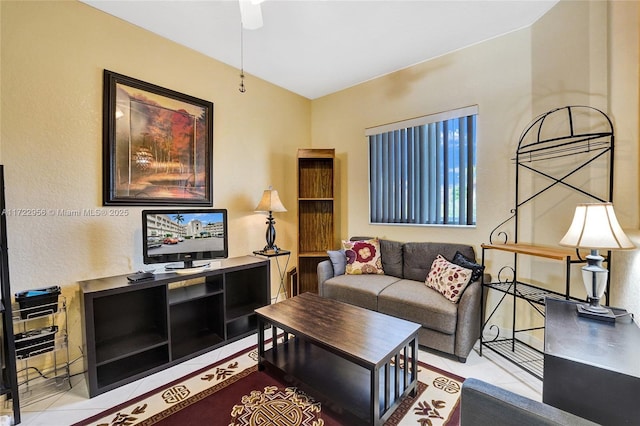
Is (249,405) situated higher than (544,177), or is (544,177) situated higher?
(544,177)

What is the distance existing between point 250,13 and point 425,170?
7.58ft

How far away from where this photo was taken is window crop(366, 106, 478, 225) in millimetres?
2783

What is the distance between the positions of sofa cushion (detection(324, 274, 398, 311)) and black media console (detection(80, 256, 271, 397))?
0.70m

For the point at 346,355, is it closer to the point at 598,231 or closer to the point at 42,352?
the point at 598,231

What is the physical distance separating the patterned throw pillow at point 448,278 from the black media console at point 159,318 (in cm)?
166

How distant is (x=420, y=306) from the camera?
2.28 meters

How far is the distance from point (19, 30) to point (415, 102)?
135 inches

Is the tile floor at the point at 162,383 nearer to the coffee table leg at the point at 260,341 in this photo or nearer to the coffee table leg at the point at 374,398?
the coffee table leg at the point at 260,341

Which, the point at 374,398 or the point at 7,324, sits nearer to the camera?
the point at 374,398

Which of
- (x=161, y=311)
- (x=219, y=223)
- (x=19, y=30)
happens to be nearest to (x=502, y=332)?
(x=219, y=223)

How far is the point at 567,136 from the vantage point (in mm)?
2098

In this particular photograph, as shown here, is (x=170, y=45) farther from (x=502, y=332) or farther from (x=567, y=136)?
(x=502, y=332)


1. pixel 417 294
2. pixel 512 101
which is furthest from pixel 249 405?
pixel 512 101

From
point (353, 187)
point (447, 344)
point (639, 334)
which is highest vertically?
point (353, 187)
